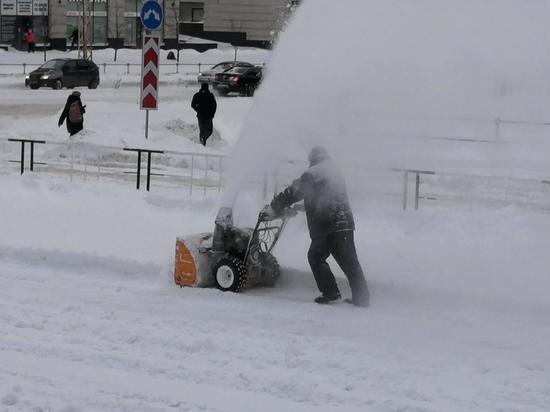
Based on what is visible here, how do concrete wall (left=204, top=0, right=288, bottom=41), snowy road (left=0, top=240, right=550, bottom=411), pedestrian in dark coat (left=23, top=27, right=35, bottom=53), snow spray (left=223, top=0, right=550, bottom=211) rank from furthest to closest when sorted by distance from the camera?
concrete wall (left=204, top=0, right=288, bottom=41) → pedestrian in dark coat (left=23, top=27, right=35, bottom=53) → snow spray (left=223, top=0, right=550, bottom=211) → snowy road (left=0, top=240, right=550, bottom=411)

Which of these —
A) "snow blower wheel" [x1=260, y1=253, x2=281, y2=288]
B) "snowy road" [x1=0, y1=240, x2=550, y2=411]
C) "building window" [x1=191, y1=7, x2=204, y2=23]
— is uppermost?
"building window" [x1=191, y1=7, x2=204, y2=23]

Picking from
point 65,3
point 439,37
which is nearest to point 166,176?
point 439,37

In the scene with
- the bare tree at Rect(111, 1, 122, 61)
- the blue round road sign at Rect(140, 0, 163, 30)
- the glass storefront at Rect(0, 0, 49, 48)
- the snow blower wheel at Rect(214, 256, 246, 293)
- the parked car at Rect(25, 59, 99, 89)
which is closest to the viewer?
the snow blower wheel at Rect(214, 256, 246, 293)

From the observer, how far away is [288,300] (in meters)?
9.95

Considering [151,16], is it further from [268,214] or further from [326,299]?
[326,299]

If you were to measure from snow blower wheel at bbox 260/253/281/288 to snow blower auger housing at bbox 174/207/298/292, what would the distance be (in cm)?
2

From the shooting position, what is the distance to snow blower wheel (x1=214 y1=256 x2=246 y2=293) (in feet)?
32.7

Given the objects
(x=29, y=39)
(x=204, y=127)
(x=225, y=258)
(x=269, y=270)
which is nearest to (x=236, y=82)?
(x=204, y=127)

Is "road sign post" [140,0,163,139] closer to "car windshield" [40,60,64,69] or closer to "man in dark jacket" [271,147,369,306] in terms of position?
"man in dark jacket" [271,147,369,306]

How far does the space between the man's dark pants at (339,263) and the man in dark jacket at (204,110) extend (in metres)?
13.3

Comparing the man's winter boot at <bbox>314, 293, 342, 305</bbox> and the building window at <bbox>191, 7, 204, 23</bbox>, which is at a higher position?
the building window at <bbox>191, 7, 204, 23</bbox>

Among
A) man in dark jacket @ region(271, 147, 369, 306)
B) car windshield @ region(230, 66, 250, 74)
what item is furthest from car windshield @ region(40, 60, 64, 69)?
man in dark jacket @ region(271, 147, 369, 306)

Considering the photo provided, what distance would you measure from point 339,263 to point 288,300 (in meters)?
0.62

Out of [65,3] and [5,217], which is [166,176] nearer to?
[5,217]
